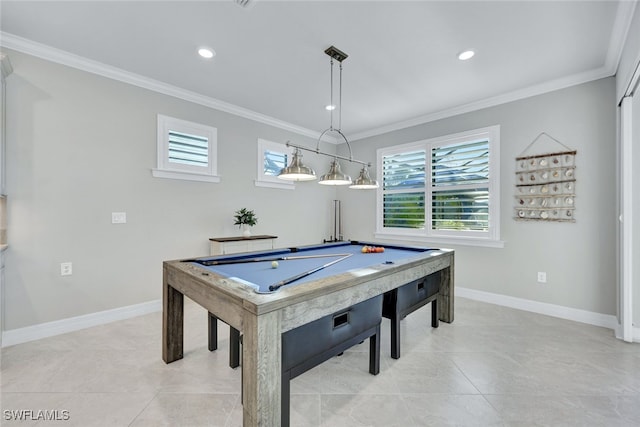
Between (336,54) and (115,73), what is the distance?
2359mm

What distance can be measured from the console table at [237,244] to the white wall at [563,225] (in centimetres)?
276

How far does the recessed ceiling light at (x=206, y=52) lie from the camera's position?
2.48 metres

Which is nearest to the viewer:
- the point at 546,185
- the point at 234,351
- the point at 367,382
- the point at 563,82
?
the point at 367,382

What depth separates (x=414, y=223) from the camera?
429 centimetres

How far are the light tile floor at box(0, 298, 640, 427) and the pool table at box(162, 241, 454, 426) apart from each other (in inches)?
15.0

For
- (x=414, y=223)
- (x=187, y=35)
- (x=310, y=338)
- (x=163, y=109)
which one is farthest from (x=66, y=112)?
(x=414, y=223)

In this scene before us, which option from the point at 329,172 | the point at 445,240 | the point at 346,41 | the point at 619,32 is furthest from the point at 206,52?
the point at 445,240

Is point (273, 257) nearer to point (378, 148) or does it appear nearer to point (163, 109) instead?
point (163, 109)

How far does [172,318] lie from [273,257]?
0.92m

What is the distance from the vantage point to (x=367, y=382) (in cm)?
186

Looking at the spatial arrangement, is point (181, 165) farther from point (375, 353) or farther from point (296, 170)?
point (375, 353)

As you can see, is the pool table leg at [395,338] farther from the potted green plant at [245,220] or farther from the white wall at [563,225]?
the potted green plant at [245,220]

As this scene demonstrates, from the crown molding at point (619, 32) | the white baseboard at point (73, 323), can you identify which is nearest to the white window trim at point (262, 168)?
the white baseboard at point (73, 323)

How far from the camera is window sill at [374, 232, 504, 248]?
3508mm
